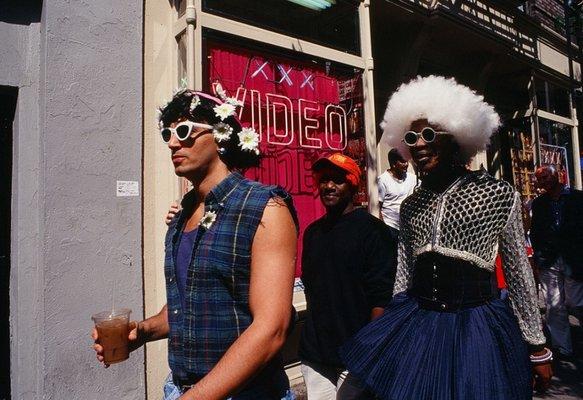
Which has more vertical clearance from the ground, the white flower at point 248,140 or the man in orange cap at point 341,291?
the white flower at point 248,140

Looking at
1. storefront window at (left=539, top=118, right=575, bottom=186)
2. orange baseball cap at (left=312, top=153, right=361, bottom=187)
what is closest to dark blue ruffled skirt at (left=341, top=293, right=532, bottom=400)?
orange baseball cap at (left=312, top=153, right=361, bottom=187)

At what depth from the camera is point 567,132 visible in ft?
35.8

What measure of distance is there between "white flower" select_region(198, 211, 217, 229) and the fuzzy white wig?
145cm

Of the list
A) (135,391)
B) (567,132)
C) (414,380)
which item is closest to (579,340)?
(414,380)

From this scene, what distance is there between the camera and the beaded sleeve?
7.20 ft

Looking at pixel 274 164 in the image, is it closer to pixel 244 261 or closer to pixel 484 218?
pixel 484 218

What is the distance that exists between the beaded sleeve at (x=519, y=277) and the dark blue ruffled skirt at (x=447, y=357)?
6 centimetres

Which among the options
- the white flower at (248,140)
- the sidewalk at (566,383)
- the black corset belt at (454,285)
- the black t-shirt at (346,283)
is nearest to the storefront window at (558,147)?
the sidewalk at (566,383)

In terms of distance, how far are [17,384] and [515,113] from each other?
10182 mm

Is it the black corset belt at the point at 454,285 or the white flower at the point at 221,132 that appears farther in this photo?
the black corset belt at the point at 454,285

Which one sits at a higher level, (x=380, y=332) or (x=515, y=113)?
(x=515, y=113)

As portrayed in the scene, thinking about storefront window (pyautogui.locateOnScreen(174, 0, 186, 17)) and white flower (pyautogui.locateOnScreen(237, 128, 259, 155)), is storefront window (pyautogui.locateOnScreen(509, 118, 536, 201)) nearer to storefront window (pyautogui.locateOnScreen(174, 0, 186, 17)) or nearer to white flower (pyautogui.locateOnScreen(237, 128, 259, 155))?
storefront window (pyautogui.locateOnScreen(174, 0, 186, 17))

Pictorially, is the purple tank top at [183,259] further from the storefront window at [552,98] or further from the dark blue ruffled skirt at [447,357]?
the storefront window at [552,98]

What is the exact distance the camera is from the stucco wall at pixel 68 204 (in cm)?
A: 330
